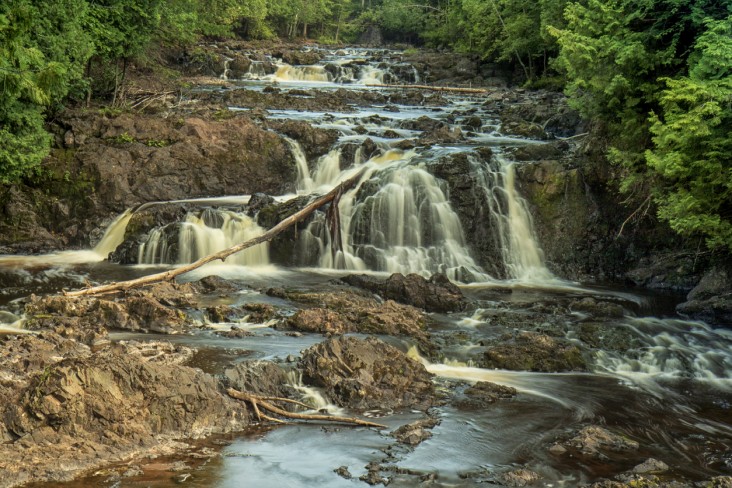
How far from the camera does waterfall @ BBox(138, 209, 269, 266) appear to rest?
57.6 feet

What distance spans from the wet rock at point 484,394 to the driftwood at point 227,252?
7.13 metres

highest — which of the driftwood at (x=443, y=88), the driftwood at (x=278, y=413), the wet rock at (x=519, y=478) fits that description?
the driftwood at (x=443, y=88)

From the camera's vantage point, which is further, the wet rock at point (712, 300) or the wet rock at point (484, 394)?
the wet rock at point (712, 300)

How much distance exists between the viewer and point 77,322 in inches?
462

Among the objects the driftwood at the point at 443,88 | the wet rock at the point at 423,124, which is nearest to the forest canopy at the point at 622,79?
the wet rock at the point at 423,124

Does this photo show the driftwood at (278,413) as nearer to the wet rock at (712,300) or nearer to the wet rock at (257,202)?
the wet rock at (712,300)

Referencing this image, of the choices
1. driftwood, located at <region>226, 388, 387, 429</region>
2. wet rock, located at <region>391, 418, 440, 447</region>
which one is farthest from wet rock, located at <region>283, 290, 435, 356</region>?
driftwood, located at <region>226, 388, 387, 429</region>

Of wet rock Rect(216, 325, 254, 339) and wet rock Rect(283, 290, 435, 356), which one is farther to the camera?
wet rock Rect(283, 290, 435, 356)

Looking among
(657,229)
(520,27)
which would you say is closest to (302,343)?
(657,229)

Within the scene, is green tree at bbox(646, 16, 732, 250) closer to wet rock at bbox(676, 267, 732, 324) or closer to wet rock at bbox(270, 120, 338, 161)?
wet rock at bbox(676, 267, 732, 324)

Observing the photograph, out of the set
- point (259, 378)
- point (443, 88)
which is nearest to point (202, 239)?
point (259, 378)

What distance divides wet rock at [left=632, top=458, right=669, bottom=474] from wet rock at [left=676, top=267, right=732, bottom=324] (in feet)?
24.1

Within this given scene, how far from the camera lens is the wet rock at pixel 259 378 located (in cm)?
912

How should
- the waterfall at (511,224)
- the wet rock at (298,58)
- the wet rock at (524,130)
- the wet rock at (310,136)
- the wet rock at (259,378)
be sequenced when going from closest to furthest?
the wet rock at (259,378), the waterfall at (511,224), the wet rock at (310,136), the wet rock at (524,130), the wet rock at (298,58)
